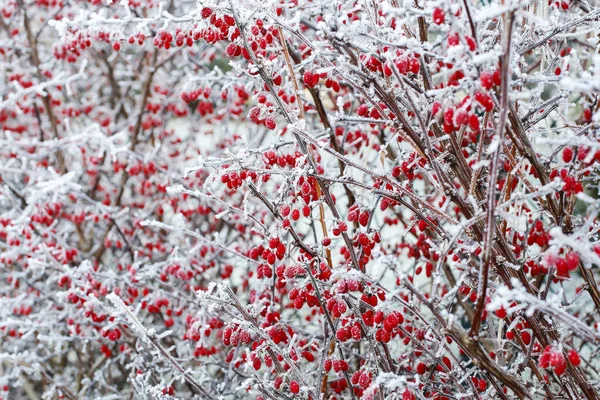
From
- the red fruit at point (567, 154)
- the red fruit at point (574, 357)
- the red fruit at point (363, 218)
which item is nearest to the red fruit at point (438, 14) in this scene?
the red fruit at point (567, 154)

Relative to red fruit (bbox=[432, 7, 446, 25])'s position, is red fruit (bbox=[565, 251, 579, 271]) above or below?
below

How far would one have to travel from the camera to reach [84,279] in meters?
3.47

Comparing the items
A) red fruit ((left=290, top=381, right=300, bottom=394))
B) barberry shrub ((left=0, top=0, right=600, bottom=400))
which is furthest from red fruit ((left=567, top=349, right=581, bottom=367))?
red fruit ((left=290, top=381, right=300, bottom=394))

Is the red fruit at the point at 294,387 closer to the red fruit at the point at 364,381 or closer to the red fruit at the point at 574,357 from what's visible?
the red fruit at the point at 364,381

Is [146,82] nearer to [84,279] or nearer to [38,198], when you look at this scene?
[38,198]

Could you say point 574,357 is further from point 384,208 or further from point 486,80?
point 384,208

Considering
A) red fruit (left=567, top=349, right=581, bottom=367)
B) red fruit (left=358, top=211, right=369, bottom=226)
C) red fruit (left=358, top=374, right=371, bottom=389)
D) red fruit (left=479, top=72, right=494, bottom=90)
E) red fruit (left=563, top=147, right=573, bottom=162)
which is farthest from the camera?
red fruit (left=358, top=211, right=369, bottom=226)

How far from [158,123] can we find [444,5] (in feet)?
14.1

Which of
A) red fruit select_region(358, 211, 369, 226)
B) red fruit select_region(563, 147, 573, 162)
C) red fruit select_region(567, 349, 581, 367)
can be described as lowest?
red fruit select_region(567, 349, 581, 367)

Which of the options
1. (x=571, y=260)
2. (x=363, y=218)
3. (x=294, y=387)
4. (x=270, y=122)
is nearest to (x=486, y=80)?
(x=571, y=260)

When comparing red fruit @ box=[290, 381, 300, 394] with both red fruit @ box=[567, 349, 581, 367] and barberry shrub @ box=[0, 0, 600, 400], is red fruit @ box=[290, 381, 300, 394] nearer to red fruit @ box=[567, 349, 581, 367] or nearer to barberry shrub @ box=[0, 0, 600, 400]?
barberry shrub @ box=[0, 0, 600, 400]

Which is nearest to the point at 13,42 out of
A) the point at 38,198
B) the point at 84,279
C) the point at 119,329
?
the point at 38,198

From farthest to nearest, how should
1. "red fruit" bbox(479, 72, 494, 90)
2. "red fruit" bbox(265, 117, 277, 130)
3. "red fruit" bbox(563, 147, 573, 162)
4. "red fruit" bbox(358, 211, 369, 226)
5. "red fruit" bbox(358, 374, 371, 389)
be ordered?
1. "red fruit" bbox(265, 117, 277, 130)
2. "red fruit" bbox(358, 211, 369, 226)
3. "red fruit" bbox(358, 374, 371, 389)
4. "red fruit" bbox(563, 147, 573, 162)
5. "red fruit" bbox(479, 72, 494, 90)

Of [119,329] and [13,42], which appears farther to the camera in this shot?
[13,42]
